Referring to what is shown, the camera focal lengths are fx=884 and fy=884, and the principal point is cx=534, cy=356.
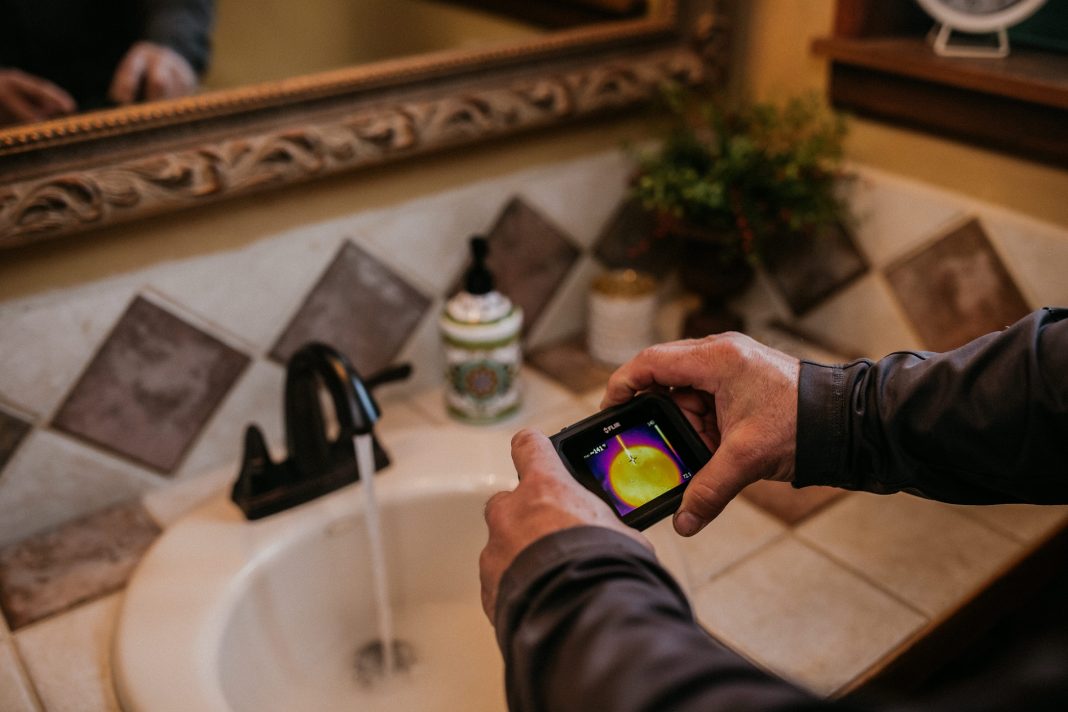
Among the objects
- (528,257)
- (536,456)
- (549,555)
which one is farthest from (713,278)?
(549,555)

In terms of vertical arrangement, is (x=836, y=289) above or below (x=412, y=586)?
above

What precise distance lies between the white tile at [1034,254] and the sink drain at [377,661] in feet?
2.51

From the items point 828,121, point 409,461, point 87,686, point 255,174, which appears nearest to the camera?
point 87,686

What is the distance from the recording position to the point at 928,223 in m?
1.02

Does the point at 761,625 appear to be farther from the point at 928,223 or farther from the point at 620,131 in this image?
the point at 620,131

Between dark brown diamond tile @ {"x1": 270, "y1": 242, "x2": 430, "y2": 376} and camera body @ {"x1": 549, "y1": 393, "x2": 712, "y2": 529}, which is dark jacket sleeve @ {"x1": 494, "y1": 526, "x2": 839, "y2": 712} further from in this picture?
dark brown diamond tile @ {"x1": 270, "y1": 242, "x2": 430, "y2": 376}

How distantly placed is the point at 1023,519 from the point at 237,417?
2.77ft

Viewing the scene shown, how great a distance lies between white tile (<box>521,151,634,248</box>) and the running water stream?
1.27ft

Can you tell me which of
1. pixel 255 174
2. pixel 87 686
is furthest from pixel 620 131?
pixel 87 686

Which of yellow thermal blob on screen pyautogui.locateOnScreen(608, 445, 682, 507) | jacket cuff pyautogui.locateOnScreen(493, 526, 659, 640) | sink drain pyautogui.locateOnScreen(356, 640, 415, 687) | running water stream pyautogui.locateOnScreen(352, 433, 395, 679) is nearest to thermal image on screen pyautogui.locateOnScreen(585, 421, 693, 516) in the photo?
yellow thermal blob on screen pyautogui.locateOnScreen(608, 445, 682, 507)

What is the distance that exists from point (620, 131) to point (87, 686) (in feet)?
2.82

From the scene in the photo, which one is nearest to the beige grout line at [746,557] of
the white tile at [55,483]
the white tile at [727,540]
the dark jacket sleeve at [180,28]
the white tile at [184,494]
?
the white tile at [727,540]

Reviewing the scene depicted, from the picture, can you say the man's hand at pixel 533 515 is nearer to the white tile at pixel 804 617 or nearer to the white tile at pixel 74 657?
the white tile at pixel 804 617

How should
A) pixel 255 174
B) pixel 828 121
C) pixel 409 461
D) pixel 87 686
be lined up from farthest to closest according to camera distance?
pixel 828 121
pixel 409 461
pixel 255 174
pixel 87 686
